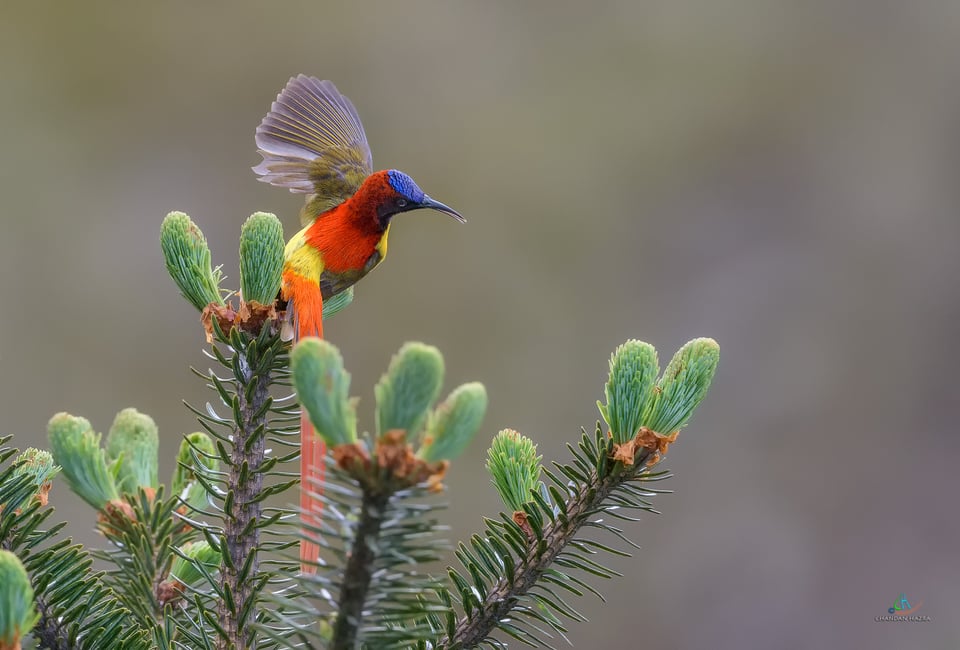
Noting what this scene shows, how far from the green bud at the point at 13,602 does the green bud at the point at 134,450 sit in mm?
241

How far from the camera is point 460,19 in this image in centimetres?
314

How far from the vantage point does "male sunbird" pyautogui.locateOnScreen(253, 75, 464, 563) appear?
1.00m

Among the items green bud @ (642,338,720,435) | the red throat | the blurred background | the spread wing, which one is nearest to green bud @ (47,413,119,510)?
green bud @ (642,338,720,435)

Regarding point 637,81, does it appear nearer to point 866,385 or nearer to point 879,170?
point 879,170

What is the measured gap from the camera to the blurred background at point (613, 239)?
8.54 ft

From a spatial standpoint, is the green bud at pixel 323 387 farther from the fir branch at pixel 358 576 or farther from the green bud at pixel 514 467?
the green bud at pixel 514 467

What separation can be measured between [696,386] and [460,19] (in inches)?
109

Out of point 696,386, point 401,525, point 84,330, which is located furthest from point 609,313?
point 401,525

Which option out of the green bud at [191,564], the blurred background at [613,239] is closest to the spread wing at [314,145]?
the green bud at [191,564]

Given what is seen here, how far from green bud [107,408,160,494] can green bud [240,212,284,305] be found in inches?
5.3

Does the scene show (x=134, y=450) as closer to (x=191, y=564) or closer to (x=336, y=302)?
(x=191, y=564)
